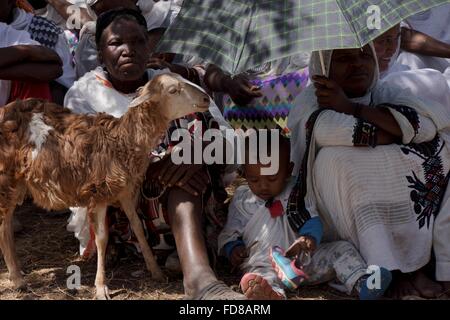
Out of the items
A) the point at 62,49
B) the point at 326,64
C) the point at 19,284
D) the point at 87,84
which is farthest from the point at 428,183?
the point at 62,49

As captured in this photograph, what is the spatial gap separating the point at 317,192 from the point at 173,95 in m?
1.06

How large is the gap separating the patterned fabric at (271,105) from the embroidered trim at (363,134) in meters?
1.51

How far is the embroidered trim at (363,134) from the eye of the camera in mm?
4492

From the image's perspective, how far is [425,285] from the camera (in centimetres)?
446

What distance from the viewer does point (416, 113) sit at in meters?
4.60

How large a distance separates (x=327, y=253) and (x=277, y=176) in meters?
0.56

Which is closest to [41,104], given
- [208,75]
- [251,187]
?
[251,187]

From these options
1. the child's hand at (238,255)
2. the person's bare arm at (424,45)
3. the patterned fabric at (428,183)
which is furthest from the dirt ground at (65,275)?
the person's bare arm at (424,45)

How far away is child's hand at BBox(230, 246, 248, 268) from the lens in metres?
4.72

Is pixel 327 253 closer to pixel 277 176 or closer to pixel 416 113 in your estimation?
pixel 277 176

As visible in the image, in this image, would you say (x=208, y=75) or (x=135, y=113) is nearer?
(x=135, y=113)

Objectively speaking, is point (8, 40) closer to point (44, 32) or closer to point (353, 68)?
point (44, 32)
